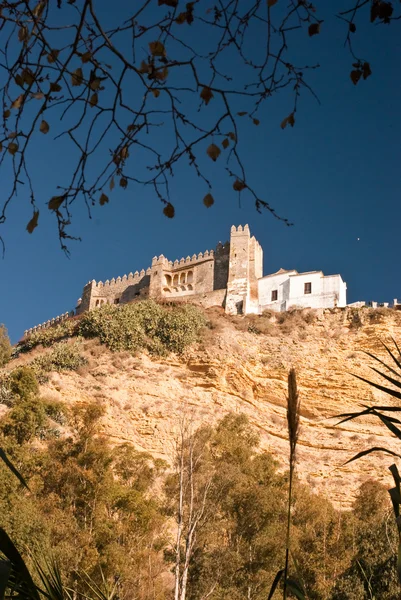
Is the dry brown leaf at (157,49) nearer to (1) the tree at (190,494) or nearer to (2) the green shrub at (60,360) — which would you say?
(1) the tree at (190,494)

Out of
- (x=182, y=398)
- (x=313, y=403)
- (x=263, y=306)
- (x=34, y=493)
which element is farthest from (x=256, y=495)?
(x=263, y=306)

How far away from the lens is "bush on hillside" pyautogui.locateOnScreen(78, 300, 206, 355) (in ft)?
101

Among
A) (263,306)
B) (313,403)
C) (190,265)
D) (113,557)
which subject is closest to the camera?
(113,557)

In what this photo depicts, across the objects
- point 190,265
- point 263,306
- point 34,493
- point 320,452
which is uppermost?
point 190,265

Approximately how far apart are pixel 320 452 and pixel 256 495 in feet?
34.3

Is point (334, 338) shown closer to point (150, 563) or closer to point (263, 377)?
point (263, 377)

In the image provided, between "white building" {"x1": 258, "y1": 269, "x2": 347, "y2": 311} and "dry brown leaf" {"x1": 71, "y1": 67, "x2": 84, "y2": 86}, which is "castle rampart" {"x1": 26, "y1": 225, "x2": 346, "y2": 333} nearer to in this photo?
"white building" {"x1": 258, "y1": 269, "x2": 347, "y2": 311}

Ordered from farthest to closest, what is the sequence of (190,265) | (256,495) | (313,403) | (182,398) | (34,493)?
1. (190,265)
2. (313,403)
3. (182,398)
4. (256,495)
5. (34,493)

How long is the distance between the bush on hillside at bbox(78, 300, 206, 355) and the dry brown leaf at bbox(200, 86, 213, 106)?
91.3 ft

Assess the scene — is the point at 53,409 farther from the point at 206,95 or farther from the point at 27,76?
the point at 206,95

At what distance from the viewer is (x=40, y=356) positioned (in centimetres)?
2958

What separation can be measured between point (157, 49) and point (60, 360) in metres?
26.4

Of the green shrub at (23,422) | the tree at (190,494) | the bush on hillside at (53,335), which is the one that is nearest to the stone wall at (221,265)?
the bush on hillside at (53,335)

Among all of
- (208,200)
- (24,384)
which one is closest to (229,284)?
(24,384)
